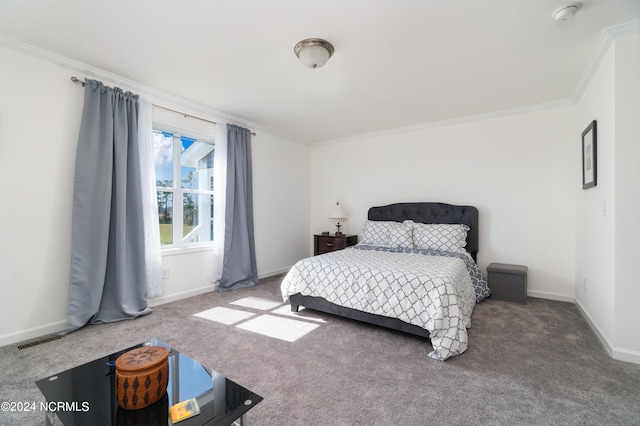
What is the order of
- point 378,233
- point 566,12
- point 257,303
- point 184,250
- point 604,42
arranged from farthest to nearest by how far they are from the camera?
point 378,233
point 184,250
point 257,303
point 604,42
point 566,12

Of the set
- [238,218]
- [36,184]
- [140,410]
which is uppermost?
[36,184]

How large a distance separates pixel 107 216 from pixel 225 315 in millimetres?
1529

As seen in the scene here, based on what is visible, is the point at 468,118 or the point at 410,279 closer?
the point at 410,279

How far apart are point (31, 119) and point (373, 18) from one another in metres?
2.99

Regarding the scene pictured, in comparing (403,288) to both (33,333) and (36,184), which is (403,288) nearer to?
(33,333)

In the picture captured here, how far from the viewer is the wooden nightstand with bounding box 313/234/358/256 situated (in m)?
4.77

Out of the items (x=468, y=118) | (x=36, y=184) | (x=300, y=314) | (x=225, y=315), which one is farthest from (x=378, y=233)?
(x=36, y=184)

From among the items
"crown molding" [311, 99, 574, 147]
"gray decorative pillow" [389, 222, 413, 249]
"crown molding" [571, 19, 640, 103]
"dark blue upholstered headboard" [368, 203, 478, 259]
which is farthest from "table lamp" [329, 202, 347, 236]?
"crown molding" [571, 19, 640, 103]

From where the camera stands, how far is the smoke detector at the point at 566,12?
1928mm

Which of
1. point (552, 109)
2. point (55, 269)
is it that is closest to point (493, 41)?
point (552, 109)

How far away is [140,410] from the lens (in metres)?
1.13

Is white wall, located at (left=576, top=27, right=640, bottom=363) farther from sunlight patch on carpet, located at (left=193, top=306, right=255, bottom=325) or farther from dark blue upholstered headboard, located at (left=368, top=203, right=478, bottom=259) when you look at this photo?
sunlight patch on carpet, located at (left=193, top=306, right=255, bottom=325)

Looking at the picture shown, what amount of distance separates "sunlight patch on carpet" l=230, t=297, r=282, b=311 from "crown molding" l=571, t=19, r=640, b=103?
3.83 metres

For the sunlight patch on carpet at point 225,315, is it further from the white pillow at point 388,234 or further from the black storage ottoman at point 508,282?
the black storage ottoman at point 508,282
